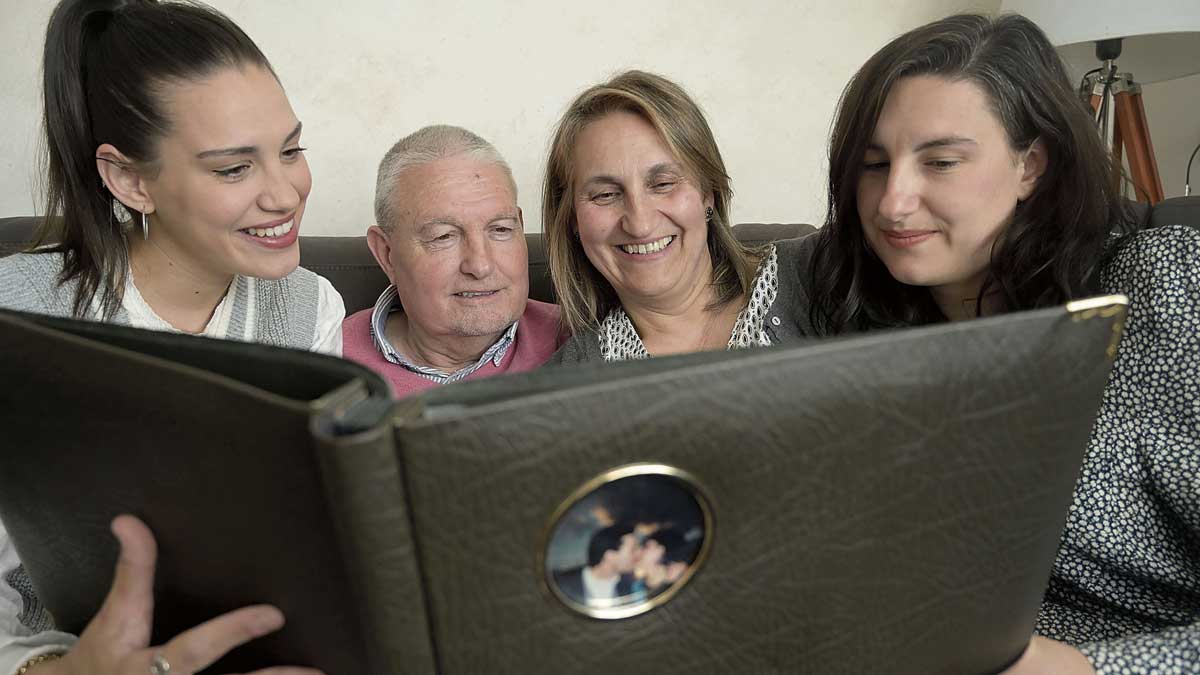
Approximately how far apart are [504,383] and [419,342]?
124 centimetres

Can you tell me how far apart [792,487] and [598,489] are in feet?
0.37

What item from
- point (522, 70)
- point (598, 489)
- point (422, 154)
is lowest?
point (598, 489)

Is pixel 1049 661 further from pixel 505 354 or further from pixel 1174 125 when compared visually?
pixel 1174 125

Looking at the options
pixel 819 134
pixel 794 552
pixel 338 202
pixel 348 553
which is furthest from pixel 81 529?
pixel 819 134

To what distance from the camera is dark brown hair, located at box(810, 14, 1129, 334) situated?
1.00 meters

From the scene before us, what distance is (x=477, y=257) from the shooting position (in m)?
1.46

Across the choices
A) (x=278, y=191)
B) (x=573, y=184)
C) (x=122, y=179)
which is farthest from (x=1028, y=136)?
(x=122, y=179)

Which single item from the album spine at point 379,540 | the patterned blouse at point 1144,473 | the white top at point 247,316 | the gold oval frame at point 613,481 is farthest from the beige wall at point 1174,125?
the album spine at point 379,540

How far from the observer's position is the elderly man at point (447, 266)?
4.82ft

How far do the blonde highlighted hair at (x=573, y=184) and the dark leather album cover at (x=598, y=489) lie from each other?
0.91 meters

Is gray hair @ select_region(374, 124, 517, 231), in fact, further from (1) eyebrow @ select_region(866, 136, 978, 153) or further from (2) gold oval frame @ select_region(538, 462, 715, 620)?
(2) gold oval frame @ select_region(538, 462, 715, 620)

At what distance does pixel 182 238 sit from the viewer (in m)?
1.16

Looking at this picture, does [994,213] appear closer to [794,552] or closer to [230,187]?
[794,552]

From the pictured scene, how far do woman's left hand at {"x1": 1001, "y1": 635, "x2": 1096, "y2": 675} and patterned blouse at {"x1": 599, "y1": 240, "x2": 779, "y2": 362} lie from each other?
611 mm
